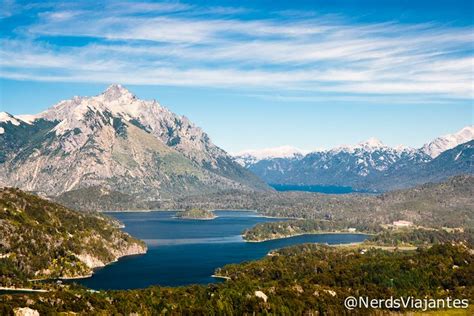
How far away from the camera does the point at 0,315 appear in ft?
646
